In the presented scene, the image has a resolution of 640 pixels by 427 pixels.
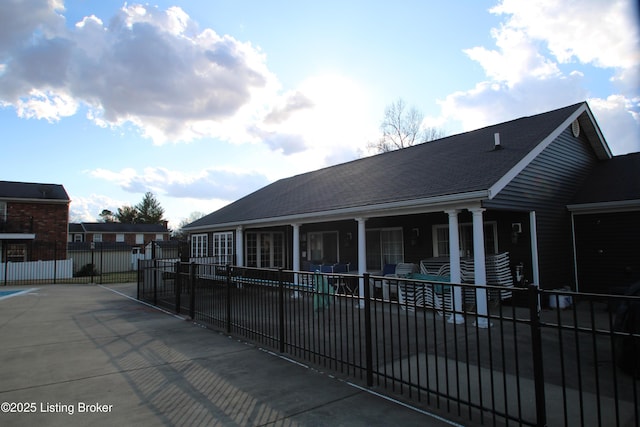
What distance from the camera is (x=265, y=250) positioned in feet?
56.9

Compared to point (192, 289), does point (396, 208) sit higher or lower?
higher

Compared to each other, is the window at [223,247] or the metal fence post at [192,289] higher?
the window at [223,247]

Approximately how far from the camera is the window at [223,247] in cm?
1725

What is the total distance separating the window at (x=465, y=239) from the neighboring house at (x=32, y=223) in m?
24.4

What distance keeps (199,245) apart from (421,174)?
47.1 feet

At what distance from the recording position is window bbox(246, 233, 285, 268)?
17.0m

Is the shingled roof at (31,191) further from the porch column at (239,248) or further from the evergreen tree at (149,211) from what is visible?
the evergreen tree at (149,211)

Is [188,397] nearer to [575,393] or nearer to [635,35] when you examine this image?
[575,393]

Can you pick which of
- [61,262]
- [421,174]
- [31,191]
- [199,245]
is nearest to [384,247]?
[421,174]

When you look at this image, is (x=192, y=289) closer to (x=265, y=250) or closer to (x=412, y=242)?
(x=412, y=242)

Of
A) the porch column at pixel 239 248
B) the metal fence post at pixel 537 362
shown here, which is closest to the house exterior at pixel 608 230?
the metal fence post at pixel 537 362

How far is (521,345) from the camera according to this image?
6207mm

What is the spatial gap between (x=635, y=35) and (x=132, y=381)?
6128 mm

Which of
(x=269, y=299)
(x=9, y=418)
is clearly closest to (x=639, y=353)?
(x=269, y=299)
